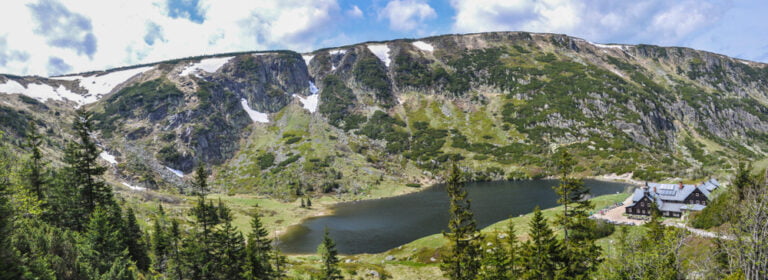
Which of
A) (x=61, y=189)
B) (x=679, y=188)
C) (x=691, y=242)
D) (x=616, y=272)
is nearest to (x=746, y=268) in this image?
(x=616, y=272)

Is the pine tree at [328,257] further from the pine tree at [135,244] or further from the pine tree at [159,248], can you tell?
the pine tree at [135,244]

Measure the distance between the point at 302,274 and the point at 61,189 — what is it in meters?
37.4

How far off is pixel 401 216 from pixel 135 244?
98864mm

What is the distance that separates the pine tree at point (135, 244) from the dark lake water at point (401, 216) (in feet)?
171

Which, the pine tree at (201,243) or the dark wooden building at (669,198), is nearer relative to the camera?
the pine tree at (201,243)

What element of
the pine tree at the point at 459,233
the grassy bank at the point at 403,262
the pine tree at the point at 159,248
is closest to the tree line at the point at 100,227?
the pine tree at the point at 159,248

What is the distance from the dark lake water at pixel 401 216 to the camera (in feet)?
352

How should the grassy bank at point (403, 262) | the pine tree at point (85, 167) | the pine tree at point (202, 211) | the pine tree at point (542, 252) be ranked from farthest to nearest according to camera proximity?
the grassy bank at point (403, 262) → the pine tree at point (85, 167) → the pine tree at point (202, 211) → the pine tree at point (542, 252)

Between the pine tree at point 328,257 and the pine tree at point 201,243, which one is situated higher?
the pine tree at point 201,243

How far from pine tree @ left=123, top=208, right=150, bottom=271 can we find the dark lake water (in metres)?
52.1

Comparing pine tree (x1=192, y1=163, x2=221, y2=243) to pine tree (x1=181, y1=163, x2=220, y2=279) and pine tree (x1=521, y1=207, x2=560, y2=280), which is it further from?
pine tree (x1=521, y1=207, x2=560, y2=280)

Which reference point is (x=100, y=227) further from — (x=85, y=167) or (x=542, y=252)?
(x=542, y=252)

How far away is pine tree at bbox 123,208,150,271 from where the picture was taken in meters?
50.8

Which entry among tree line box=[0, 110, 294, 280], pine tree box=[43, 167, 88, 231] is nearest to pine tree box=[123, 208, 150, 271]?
tree line box=[0, 110, 294, 280]
